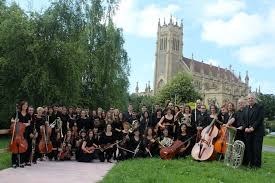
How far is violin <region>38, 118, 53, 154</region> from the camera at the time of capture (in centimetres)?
1460

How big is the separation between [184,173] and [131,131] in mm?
5267

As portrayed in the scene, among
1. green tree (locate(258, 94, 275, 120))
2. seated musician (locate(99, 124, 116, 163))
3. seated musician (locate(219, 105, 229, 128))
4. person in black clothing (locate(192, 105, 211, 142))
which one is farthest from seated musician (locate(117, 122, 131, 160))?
green tree (locate(258, 94, 275, 120))

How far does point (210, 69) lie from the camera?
13362 centimetres

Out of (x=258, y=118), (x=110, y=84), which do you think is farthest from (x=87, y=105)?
(x=258, y=118)

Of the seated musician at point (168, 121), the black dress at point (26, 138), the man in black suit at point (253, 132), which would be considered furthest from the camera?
the seated musician at point (168, 121)

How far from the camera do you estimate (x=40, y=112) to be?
14.4 m

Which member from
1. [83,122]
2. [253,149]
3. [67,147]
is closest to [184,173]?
[253,149]

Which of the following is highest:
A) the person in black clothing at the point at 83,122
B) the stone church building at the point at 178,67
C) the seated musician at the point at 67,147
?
the stone church building at the point at 178,67

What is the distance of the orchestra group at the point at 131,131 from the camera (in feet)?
44.2

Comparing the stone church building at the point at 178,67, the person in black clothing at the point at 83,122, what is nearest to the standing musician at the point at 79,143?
the person in black clothing at the point at 83,122

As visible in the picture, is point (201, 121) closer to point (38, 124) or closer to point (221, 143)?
point (221, 143)

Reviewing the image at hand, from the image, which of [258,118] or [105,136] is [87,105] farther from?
[258,118]

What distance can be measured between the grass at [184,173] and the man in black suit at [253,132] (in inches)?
23.7

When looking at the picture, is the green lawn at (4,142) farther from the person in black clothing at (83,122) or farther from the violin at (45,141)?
the violin at (45,141)
